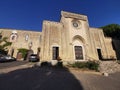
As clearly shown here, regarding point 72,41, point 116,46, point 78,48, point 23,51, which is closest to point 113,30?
point 116,46

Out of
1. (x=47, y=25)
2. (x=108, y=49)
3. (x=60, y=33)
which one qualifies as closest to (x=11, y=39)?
(x=47, y=25)

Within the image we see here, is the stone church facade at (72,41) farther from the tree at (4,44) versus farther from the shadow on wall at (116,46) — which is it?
the tree at (4,44)

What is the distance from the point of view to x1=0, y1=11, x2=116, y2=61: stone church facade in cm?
1748

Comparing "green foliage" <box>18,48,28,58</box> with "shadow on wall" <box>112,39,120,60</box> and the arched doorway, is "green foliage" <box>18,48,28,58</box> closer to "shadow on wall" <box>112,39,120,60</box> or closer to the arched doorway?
the arched doorway

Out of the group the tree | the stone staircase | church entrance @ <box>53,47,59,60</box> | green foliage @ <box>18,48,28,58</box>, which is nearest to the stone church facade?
church entrance @ <box>53,47,59,60</box>

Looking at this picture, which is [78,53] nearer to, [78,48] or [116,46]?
[78,48]

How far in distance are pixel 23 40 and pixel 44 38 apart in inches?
543

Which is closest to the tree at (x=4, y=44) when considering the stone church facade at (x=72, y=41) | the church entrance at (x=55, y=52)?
the stone church facade at (x=72, y=41)

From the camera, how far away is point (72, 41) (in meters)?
18.6

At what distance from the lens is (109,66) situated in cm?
1318

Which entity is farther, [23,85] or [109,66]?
[109,66]

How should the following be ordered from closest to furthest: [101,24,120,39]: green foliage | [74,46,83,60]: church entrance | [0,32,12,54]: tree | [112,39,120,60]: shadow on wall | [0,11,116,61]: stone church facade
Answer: [0,11,116,61]: stone church facade, [74,46,83,60]: church entrance, [112,39,120,60]: shadow on wall, [0,32,12,54]: tree, [101,24,120,39]: green foliage

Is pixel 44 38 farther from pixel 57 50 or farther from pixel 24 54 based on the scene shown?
pixel 24 54

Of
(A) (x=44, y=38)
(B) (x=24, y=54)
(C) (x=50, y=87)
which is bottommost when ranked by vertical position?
(C) (x=50, y=87)
